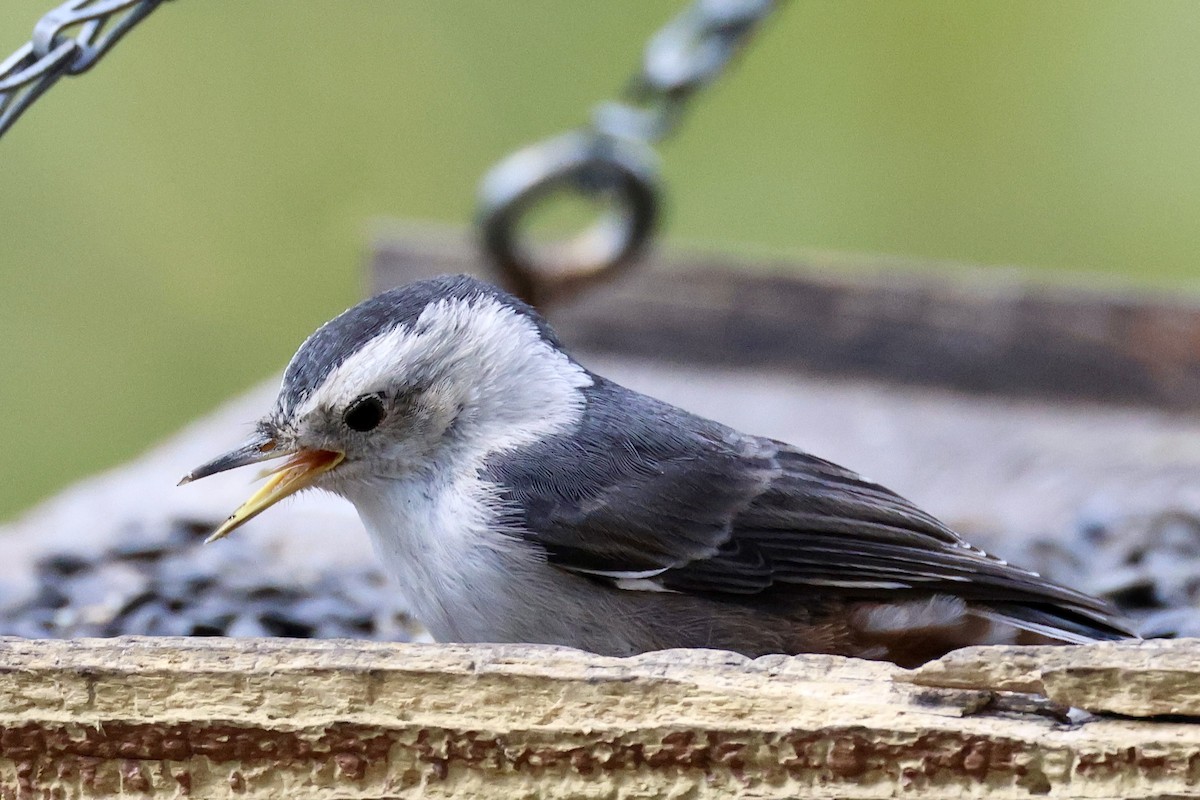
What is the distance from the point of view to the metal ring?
3266 mm

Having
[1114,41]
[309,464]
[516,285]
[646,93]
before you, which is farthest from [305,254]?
[309,464]

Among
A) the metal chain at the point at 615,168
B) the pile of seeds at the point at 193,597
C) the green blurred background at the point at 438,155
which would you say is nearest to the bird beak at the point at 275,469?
the pile of seeds at the point at 193,597

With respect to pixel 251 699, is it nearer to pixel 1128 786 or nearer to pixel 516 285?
pixel 1128 786

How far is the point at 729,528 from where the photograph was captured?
1.71 metres

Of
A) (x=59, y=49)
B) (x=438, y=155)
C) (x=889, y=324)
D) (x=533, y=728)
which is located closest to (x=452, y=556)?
(x=533, y=728)

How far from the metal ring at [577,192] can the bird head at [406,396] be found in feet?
4.77

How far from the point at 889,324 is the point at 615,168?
0.92 m

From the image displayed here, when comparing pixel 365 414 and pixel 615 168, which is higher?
pixel 615 168

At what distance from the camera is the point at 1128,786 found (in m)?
1.15

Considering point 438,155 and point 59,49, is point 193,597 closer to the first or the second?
point 59,49

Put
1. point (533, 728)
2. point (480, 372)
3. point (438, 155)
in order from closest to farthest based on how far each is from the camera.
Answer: point (533, 728) < point (480, 372) < point (438, 155)

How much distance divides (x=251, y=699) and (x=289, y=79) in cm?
478

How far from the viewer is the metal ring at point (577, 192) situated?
3.27 metres

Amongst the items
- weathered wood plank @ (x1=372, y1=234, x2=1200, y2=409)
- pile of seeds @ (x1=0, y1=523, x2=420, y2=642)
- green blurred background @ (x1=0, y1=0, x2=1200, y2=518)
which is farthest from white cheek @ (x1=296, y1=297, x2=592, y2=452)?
green blurred background @ (x1=0, y1=0, x2=1200, y2=518)
